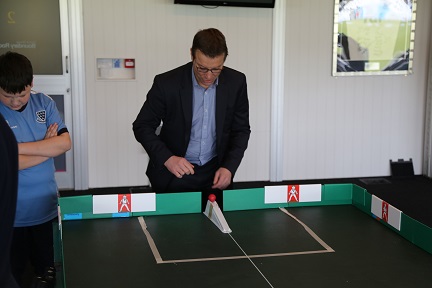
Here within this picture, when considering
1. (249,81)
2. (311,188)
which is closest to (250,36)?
(249,81)

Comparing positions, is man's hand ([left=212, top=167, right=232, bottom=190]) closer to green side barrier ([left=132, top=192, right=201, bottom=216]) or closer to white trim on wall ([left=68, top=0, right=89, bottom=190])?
green side barrier ([left=132, top=192, right=201, bottom=216])

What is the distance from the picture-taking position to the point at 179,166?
2.43m

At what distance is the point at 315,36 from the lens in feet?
17.5

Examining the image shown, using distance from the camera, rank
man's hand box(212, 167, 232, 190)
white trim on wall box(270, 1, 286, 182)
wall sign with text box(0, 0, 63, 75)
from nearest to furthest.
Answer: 1. man's hand box(212, 167, 232, 190)
2. wall sign with text box(0, 0, 63, 75)
3. white trim on wall box(270, 1, 286, 182)

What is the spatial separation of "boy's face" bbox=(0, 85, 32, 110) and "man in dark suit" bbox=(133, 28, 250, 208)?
1.93ft

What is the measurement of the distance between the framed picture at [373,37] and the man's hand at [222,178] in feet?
10.4

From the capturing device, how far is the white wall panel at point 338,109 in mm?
5340

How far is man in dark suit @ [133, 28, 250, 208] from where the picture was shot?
2.57 metres

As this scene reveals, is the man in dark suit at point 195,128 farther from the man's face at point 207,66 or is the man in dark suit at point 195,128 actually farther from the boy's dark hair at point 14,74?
the boy's dark hair at point 14,74

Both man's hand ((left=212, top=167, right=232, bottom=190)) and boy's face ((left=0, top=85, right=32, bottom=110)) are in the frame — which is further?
man's hand ((left=212, top=167, right=232, bottom=190))

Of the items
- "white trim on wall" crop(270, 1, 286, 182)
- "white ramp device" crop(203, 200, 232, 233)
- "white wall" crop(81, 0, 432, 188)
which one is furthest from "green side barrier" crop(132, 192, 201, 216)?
"white trim on wall" crop(270, 1, 286, 182)

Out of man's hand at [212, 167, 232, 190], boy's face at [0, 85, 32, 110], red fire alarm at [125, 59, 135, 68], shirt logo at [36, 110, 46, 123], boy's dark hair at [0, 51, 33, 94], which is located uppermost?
red fire alarm at [125, 59, 135, 68]

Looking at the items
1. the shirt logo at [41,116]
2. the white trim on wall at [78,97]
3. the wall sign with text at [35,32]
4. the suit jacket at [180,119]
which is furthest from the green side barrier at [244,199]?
the wall sign with text at [35,32]

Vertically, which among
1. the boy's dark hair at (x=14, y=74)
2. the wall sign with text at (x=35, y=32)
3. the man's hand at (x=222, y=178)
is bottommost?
the man's hand at (x=222, y=178)
